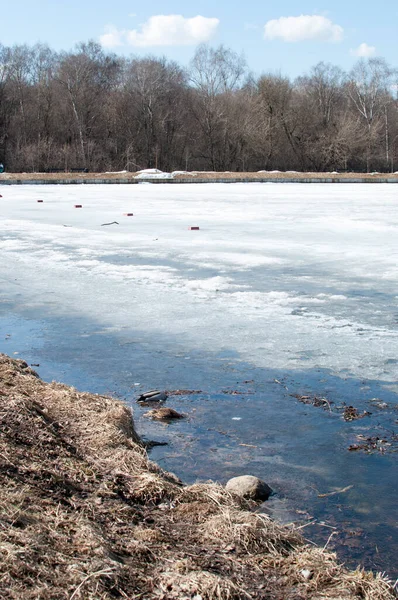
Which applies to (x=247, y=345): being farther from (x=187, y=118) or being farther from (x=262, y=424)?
(x=187, y=118)

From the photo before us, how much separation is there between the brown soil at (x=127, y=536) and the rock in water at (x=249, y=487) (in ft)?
0.68

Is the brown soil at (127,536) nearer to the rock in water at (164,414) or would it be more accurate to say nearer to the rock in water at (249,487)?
the rock in water at (249,487)

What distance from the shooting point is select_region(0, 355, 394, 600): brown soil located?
7.59 ft

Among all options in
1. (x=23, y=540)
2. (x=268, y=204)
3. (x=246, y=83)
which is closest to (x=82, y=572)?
(x=23, y=540)

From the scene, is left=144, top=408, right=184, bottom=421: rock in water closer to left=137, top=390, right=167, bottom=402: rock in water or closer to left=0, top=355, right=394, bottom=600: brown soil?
left=137, top=390, right=167, bottom=402: rock in water

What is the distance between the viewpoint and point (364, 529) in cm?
317

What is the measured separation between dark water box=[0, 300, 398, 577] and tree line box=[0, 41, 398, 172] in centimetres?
5002

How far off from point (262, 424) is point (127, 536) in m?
1.81

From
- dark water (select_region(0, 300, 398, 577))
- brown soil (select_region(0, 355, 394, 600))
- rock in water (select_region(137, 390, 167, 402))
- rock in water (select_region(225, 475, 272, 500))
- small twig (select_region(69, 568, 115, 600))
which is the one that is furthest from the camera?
rock in water (select_region(137, 390, 167, 402))

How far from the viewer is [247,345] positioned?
6.00m

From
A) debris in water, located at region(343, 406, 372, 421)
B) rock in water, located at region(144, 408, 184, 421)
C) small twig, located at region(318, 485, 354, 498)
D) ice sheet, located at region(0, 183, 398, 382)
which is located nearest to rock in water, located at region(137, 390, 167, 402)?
rock in water, located at region(144, 408, 184, 421)

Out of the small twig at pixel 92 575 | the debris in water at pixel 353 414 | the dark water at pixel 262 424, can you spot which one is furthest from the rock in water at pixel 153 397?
the small twig at pixel 92 575

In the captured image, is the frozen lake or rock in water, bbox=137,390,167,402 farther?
rock in water, bbox=137,390,167,402

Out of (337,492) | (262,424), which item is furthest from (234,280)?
(337,492)
